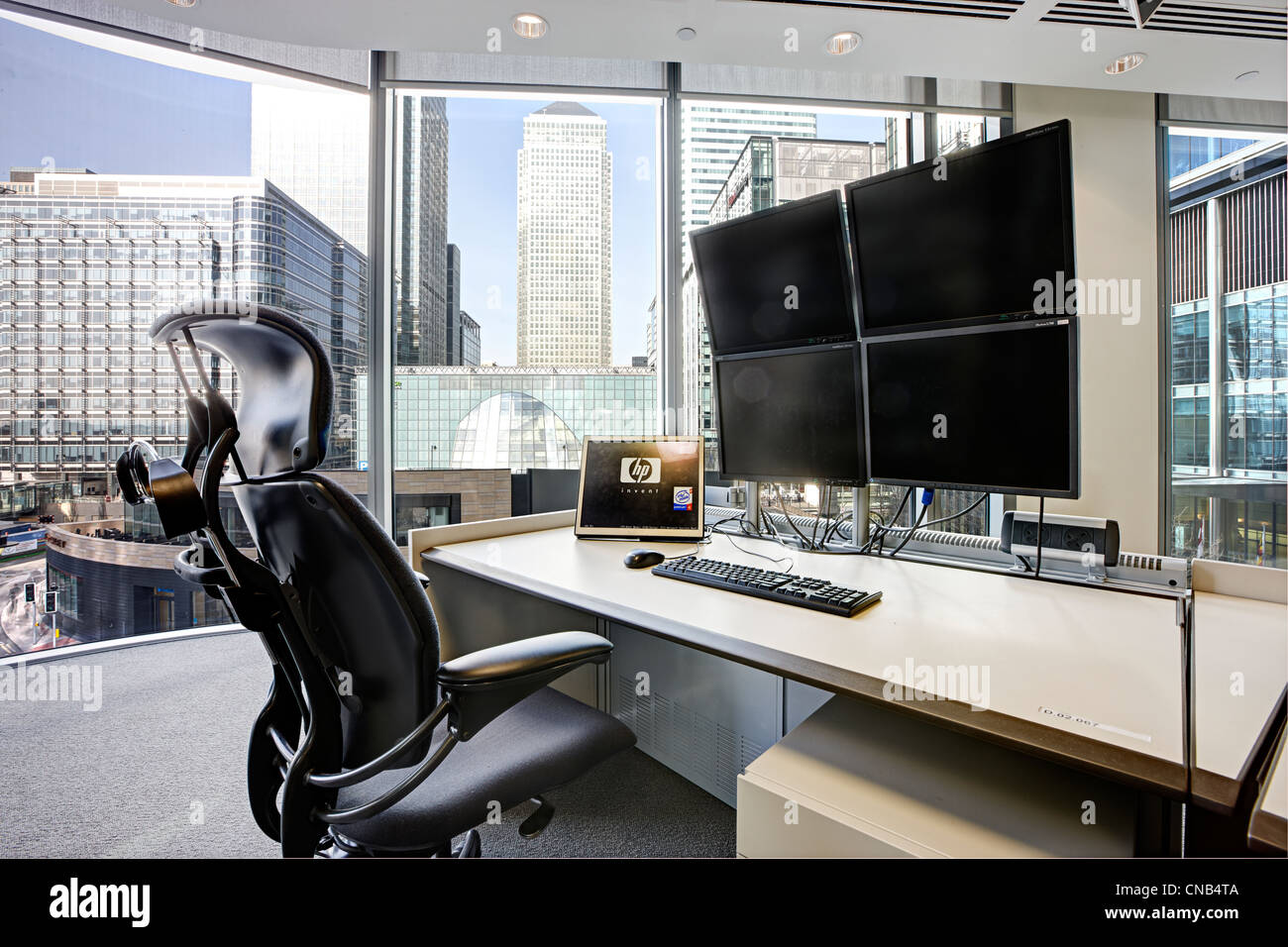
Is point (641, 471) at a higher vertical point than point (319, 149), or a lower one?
lower

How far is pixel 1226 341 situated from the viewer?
254cm

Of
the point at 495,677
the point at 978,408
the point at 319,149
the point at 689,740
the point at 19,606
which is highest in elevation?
the point at 319,149

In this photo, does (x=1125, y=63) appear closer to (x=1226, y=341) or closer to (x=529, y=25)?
(x=1226, y=341)

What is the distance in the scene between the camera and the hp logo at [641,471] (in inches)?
73.1

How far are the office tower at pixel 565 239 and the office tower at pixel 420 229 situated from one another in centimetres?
43

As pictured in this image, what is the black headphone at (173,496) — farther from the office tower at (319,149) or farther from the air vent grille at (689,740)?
the office tower at (319,149)

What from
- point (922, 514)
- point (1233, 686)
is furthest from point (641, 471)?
point (1233, 686)

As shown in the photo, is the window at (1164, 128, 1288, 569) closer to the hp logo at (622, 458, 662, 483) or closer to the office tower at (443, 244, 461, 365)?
the hp logo at (622, 458, 662, 483)

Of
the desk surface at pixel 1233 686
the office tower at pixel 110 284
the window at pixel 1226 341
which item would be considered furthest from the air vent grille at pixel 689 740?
the window at pixel 1226 341

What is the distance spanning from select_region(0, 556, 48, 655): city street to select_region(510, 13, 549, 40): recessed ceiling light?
10.3 ft

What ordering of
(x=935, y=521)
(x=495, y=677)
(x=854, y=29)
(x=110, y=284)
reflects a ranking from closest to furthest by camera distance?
(x=495, y=677)
(x=935, y=521)
(x=854, y=29)
(x=110, y=284)

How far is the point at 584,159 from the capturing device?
9.66 ft

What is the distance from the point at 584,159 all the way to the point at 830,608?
2.85 metres

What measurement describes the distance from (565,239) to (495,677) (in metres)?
2.67
